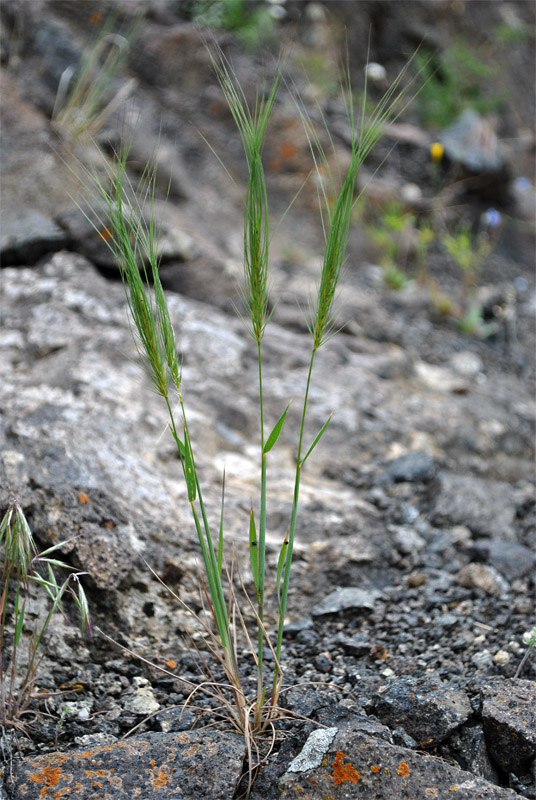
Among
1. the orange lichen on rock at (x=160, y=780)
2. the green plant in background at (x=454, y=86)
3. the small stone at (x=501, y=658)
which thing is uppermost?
the green plant in background at (x=454, y=86)

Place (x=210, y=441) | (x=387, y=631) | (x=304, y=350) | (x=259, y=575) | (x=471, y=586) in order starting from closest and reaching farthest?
(x=259, y=575)
(x=387, y=631)
(x=471, y=586)
(x=210, y=441)
(x=304, y=350)

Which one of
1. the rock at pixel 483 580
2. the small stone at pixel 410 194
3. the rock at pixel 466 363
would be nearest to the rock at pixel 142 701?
the rock at pixel 483 580

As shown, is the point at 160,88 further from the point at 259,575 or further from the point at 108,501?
the point at 259,575

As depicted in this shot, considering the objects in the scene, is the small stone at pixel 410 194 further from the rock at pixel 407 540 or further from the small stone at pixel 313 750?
the small stone at pixel 313 750

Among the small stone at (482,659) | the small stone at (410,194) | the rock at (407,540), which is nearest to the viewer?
the small stone at (482,659)

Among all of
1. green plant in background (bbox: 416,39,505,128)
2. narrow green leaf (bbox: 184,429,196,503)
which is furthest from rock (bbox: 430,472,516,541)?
green plant in background (bbox: 416,39,505,128)

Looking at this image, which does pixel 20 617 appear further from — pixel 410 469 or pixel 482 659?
pixel 410 469

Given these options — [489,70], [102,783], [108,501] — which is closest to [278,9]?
[489,70]
